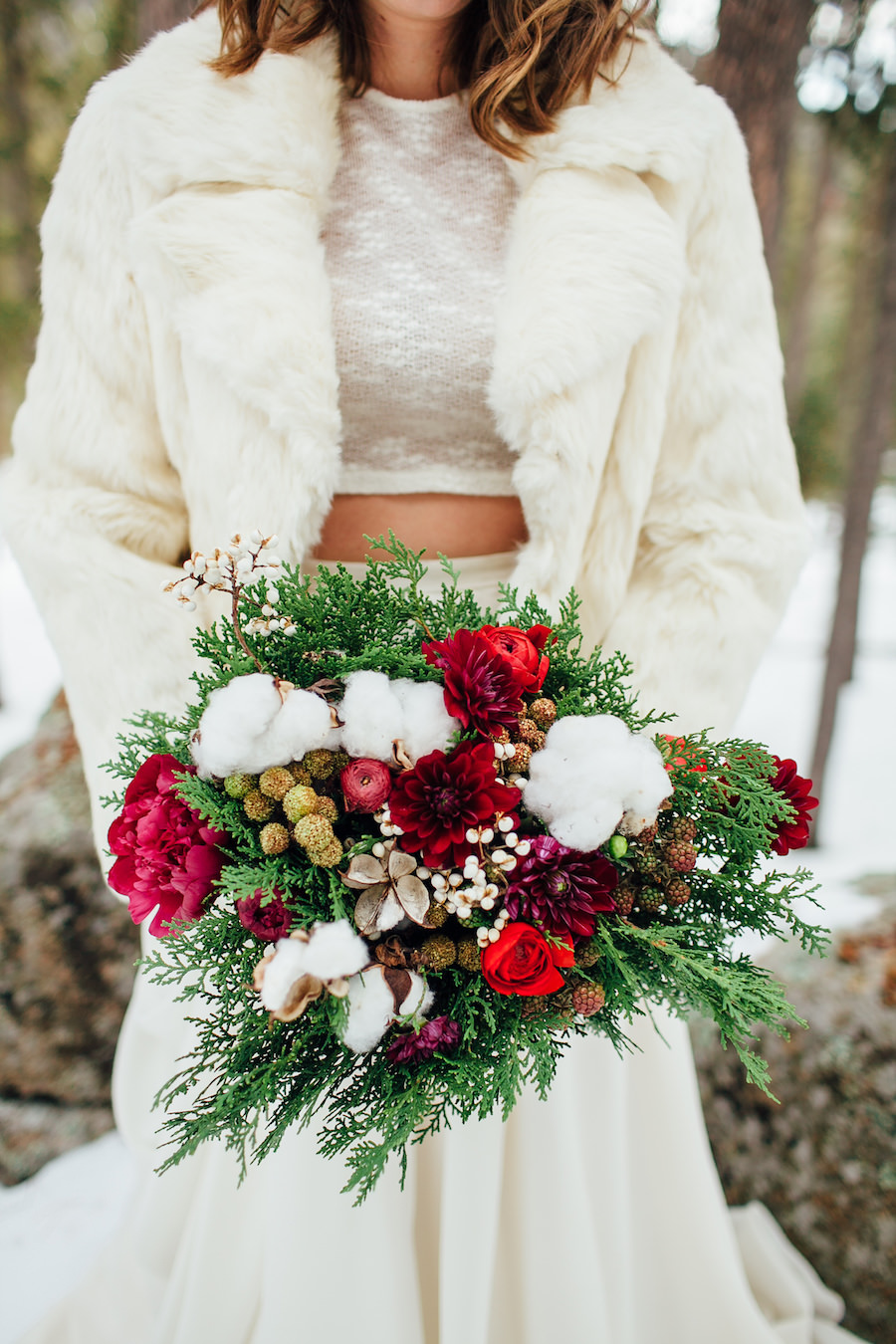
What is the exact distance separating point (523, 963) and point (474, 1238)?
2.74 feet

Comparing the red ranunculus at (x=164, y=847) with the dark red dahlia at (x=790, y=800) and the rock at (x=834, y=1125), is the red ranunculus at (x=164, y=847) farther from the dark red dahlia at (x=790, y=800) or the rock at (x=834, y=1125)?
the rock at (x=834, y=1125)

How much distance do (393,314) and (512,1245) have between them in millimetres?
1594

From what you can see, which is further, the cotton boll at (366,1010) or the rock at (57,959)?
the rock at (57,959)

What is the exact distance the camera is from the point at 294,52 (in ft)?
4.23

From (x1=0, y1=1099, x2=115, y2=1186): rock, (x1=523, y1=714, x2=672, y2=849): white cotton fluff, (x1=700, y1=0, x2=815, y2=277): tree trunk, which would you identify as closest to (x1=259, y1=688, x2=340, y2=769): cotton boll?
(x1=523, y1=714, x2=672, y2=849): white cotton fluff

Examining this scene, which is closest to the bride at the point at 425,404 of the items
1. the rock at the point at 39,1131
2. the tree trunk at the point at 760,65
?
the rock at the point at 39,1131

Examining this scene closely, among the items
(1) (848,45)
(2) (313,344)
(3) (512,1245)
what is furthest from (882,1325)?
(1) (848,45)

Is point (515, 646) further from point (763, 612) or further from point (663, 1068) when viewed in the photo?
point (663, 1068)

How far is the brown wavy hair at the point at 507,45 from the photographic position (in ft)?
4.05

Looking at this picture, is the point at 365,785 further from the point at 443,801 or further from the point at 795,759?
the point at 795,759

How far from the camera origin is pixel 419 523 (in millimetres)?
1412

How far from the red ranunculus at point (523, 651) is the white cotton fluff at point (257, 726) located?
180 mm

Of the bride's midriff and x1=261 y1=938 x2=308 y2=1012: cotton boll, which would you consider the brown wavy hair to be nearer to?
the bride's midriff

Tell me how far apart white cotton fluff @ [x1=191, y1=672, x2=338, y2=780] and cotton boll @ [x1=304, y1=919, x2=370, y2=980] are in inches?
6.3
